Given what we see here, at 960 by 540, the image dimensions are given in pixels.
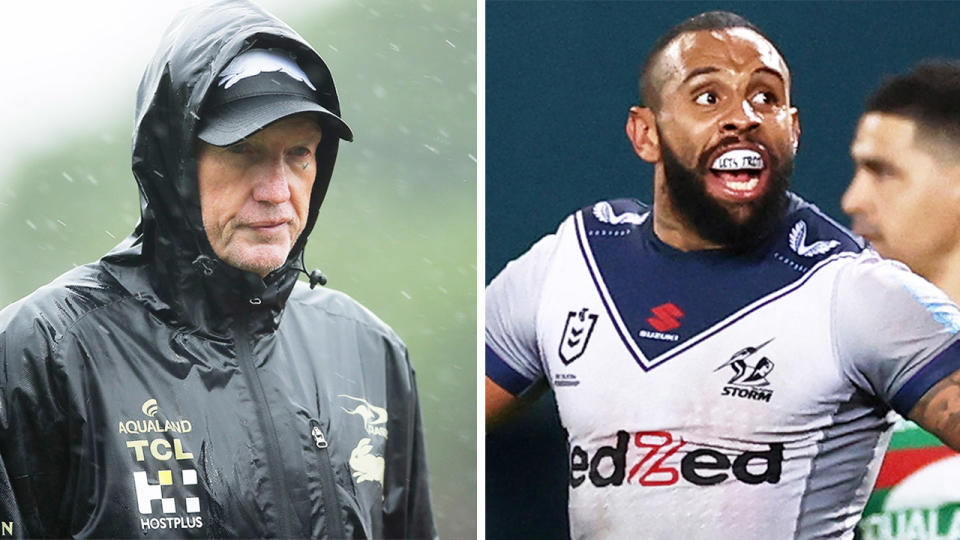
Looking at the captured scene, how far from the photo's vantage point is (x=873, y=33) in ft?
9.15

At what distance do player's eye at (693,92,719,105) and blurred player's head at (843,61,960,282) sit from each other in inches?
13.3

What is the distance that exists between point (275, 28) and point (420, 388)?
0.84 m

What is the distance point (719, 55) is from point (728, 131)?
173 millimetres

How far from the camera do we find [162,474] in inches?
99.6

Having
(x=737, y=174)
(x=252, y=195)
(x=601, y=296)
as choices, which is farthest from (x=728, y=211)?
(x=252, y=195)

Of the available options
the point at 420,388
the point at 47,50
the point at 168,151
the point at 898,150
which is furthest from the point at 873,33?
the point at 47,50

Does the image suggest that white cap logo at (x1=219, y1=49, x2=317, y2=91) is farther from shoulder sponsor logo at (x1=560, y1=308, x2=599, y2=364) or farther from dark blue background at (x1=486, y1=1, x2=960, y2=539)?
shoulder sponsor logo at (x1=560, y1=308, x2=599, y2=364)

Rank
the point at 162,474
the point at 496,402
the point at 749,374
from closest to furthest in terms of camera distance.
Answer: the point at 162,474 → the point at 749,374 → the point at 496,402

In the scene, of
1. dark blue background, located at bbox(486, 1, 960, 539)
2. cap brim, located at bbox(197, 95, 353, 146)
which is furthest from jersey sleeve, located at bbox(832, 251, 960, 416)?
cap brim, located at bbox(197, 95, 353, 146)

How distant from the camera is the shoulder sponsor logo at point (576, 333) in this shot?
2723 millimetres

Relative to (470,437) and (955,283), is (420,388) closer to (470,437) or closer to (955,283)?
(470,437)

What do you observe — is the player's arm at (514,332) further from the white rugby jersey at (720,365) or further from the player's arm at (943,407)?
the player's arm at (943,407)

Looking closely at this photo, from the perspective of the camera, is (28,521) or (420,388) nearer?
(28,521)

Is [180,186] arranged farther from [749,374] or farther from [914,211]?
[914,211]
